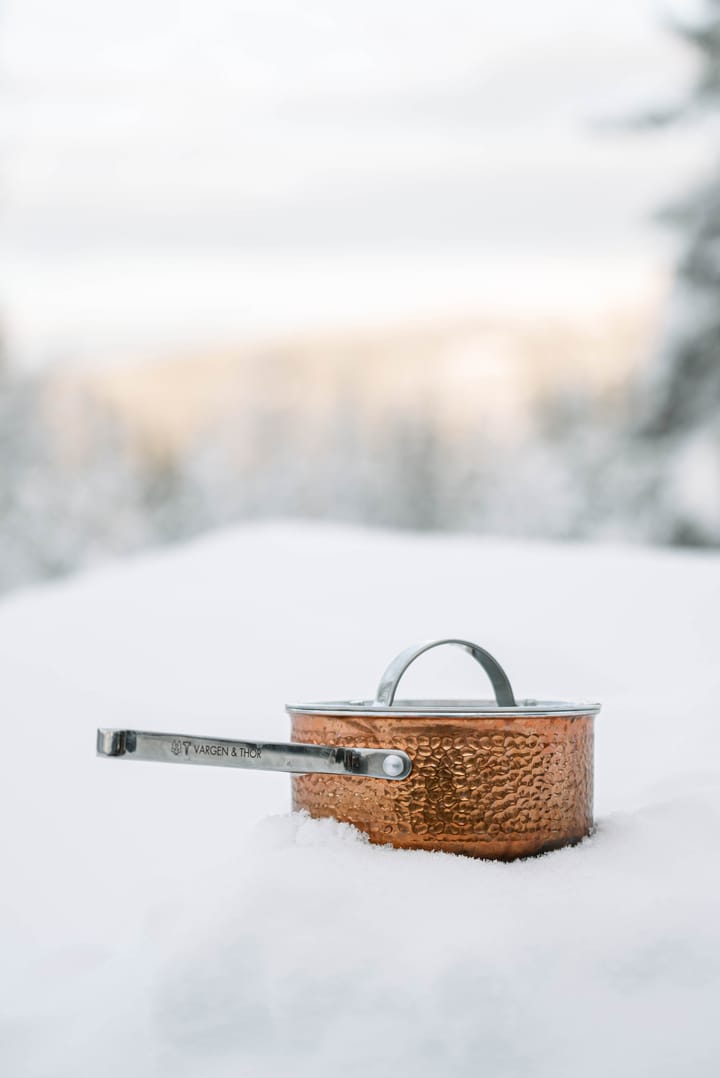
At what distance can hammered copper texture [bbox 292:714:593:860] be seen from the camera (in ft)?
4.45

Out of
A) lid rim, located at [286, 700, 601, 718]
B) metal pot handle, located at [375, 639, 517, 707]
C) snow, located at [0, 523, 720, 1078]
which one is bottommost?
snow, located at [0, 523, 720, 1078]

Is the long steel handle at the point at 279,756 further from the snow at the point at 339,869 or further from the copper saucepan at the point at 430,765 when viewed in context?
the snow at the point at 339,869

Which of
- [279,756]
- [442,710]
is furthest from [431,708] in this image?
[279,756]

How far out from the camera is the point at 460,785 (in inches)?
53.6

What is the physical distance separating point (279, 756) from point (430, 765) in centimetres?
17

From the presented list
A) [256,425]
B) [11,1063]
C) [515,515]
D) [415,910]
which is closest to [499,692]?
[415,910]

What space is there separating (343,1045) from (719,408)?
8326mm

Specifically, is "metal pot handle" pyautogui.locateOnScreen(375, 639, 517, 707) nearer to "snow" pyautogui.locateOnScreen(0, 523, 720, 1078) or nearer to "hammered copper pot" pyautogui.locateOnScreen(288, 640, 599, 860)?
"hammered copper pot" pyautogui.locateOnScreen(288, 640, 599, 860)

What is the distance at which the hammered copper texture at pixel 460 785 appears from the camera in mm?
1356

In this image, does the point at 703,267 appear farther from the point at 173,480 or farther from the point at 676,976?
the point at 173,480

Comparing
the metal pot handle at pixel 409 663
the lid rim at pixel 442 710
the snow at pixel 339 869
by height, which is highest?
the metal pot handle at pixel 409 663

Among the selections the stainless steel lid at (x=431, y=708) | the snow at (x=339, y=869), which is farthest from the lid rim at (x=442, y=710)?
the snow at (x=339, y=869)

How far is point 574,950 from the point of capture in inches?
50.5

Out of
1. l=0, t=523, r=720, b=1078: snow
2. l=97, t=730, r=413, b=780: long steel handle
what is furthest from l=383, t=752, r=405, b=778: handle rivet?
l=0, t=523, r=720, b=1078: snow
